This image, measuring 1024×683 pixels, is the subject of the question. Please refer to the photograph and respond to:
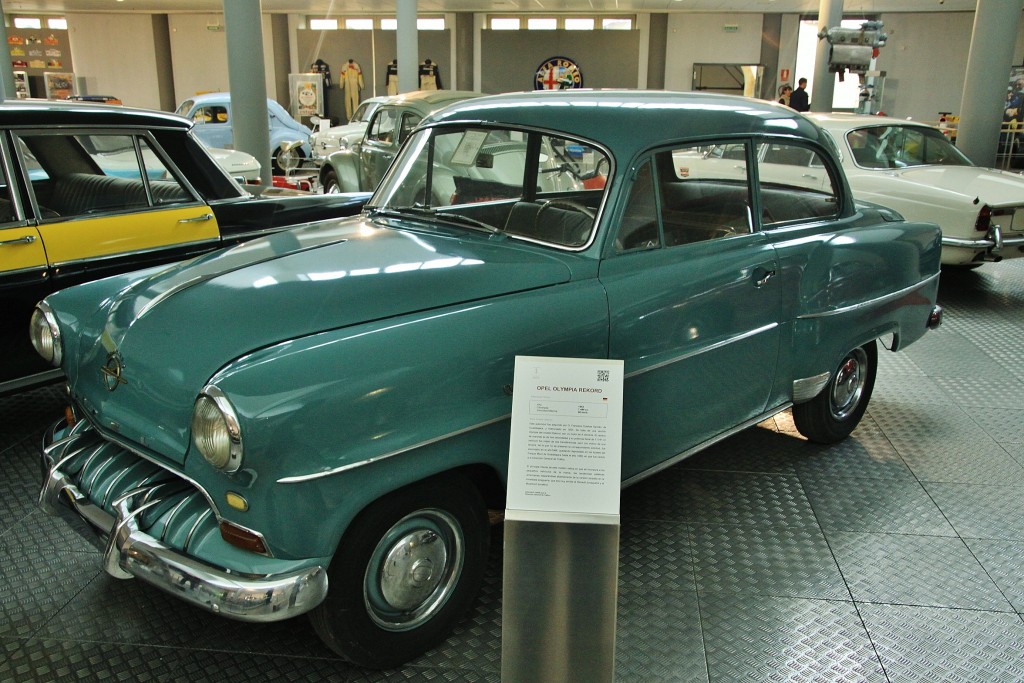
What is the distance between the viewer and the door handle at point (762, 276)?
334 cm

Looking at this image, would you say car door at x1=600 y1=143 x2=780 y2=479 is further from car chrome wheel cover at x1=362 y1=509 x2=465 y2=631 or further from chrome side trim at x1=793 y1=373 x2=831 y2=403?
car chrome wheel cover at x1=362 y1=509 x2=465 y2=631

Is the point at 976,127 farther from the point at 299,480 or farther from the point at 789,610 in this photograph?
the point at 299,480

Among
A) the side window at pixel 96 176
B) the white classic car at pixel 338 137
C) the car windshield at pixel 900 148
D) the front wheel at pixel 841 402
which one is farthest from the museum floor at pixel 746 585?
the white classic car at pixel 338 137

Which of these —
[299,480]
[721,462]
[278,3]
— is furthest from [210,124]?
[299,480]

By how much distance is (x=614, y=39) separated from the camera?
81.0ft

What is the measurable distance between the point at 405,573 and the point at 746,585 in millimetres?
1343

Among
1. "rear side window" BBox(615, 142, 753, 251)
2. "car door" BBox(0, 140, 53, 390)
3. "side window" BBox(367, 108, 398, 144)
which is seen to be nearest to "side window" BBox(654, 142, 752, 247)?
"rear side window" BBox(615, 142, 753, 251)

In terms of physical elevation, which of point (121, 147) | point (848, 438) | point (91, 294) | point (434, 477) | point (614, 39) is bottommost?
point (848, 438)

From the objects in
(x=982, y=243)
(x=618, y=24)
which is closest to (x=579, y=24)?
(x=618, y=24)

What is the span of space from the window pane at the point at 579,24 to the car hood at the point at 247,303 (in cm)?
2345

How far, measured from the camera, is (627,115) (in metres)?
3.12

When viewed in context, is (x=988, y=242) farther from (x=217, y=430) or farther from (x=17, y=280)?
(x=17, y=280)

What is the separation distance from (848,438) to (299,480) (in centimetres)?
328

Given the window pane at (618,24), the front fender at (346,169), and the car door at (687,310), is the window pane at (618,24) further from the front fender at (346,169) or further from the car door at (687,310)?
the car door at (687,310)
